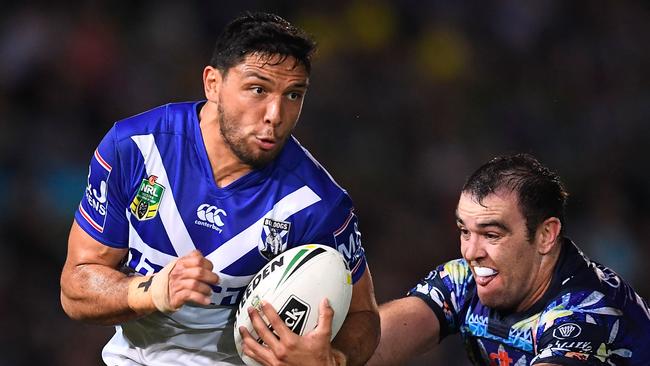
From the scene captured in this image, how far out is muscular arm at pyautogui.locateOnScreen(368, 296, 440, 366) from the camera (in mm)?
5484

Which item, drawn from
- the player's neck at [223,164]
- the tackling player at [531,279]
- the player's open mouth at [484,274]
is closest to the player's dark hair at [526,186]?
the tackling player at [531,279]

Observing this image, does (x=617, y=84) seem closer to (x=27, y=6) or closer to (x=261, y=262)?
(x=27, y=6)

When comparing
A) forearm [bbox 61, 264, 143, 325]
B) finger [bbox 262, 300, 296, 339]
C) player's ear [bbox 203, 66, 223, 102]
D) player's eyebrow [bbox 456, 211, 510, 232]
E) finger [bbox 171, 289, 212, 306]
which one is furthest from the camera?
player's eyebrow [bbox 456, 211, 510, 232]

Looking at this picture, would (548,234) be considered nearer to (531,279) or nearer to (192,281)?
(531,279)

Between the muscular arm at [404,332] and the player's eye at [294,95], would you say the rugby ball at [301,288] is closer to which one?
the player's eye at [294,95]

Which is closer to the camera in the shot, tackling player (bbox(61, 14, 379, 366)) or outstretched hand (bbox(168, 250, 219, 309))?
outstretched hand (bbox(168, 250, 219, 309))

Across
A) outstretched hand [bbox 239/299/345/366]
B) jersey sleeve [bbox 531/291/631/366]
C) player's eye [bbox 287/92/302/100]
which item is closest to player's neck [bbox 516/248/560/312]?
jersey sleeve [bbox 531/291/631/366]

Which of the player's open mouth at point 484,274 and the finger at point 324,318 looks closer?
the finger at point 324,318

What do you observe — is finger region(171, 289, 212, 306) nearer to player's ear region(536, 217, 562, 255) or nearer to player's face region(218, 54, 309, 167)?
player's face region(218, 54, 309, 167)

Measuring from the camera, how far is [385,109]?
987 centimetres

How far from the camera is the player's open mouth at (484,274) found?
5055 millimetres

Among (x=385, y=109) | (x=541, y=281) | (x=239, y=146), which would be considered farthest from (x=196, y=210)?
(x=385, y=109)

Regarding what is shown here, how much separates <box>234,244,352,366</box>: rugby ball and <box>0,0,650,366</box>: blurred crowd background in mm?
3977

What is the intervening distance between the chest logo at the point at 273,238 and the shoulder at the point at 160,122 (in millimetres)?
578
